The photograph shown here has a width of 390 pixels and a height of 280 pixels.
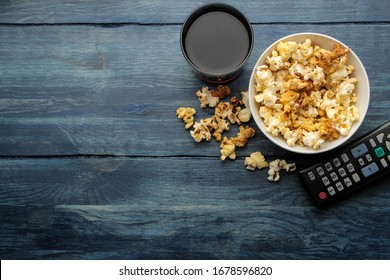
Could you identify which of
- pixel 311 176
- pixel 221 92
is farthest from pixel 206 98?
pixel 311 176

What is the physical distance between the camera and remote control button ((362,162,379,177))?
0.98m

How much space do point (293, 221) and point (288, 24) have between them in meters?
0.43

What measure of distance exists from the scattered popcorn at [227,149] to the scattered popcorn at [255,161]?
0.03 meters

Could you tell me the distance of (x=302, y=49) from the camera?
0.94 m

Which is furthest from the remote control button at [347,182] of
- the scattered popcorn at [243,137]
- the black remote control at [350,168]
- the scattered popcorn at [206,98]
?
the scattered popcorn at [206,98]

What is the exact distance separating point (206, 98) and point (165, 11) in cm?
21

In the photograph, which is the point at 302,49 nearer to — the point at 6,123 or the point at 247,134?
the point at 247,134

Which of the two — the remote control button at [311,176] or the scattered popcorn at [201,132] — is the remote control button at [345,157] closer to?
the remote control button at [311,176]

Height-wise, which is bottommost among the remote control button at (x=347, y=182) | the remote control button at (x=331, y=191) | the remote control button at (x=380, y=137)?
the remote control button at (x=331, y=191)

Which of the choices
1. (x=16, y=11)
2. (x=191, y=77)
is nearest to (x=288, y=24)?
(x=191, y=77)

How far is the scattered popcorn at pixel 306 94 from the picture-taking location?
0.93m

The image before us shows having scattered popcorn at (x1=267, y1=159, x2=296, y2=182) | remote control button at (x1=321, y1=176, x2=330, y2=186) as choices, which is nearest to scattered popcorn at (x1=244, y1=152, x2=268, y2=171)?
scattered popcorn at (x1=267, y1=159, x2=296, y2=182)

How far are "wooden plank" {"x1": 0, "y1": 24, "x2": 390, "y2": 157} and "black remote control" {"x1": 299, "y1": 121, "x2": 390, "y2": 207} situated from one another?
0.32ft

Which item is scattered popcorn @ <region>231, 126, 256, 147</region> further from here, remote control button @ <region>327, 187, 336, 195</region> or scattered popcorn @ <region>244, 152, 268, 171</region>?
remote control button @ <region>327, 187, 336, 195</region>
